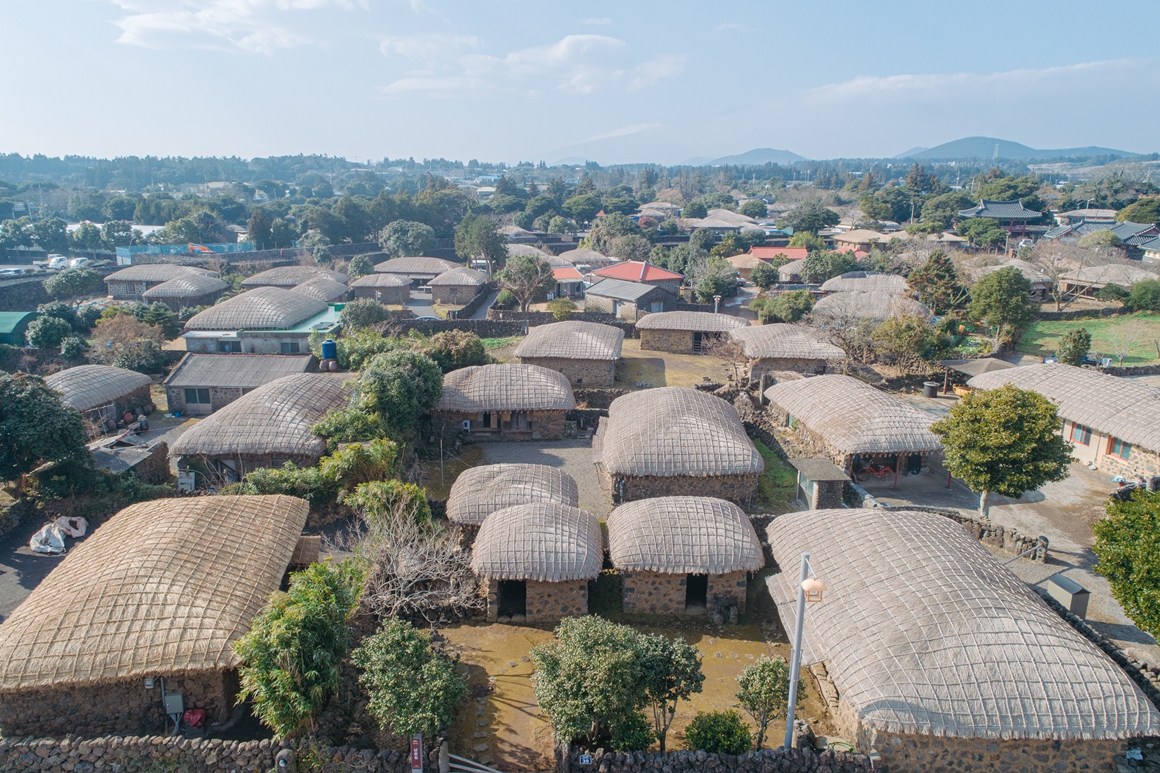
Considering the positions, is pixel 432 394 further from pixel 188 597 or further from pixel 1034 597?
pixel 1034 597

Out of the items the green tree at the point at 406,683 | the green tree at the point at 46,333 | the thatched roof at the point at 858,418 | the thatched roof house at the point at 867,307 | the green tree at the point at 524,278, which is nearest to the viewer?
the green tree at the point at 406,683

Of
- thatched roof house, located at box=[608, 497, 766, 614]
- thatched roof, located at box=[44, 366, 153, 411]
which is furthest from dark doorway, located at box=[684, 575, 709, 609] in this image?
thatched roof, located at box=[44, 366, 153, 411]

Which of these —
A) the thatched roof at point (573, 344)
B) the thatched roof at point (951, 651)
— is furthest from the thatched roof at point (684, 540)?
the thatched roof at point (573, 344)

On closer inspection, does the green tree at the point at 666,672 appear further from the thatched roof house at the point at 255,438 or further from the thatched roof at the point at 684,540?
the thatched roof house at the point at 255,438

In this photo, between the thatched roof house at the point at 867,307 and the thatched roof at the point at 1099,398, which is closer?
the thatched roof at the point at 1099,398

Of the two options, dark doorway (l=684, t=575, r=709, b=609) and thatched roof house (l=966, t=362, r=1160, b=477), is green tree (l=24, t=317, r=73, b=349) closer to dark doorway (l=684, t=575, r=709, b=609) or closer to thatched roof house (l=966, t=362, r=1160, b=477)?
dark doorway (l=684, t=575, r=709, b=609)

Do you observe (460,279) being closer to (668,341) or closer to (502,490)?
Answer: (668,341)
